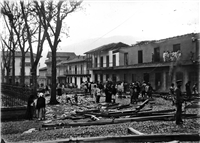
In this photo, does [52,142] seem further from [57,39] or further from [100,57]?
[100,57]

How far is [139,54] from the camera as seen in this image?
34406 mm

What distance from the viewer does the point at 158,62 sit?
2947cm

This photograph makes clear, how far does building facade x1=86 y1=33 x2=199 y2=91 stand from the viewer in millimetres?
26031

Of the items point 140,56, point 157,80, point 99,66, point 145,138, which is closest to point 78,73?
point 99,66

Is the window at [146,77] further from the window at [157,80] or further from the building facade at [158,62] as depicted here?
the window at [157,80]

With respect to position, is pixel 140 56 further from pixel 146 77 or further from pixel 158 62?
pixel 158 62

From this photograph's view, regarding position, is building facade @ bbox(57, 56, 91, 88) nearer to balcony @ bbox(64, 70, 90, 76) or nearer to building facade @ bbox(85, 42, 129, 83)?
balcony @ bbox(64, 70, 90, 76)

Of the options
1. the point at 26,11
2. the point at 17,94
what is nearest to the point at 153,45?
the point at 26,11

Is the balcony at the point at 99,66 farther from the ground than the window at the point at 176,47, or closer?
closer

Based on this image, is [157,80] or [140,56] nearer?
[157,80]

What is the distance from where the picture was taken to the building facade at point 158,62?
26031 mm

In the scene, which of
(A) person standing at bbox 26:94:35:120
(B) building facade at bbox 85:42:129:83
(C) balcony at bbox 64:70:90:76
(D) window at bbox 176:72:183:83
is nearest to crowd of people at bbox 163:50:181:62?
(D) window at bbox 176:72:183:83

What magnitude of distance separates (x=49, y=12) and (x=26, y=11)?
85.3 inches

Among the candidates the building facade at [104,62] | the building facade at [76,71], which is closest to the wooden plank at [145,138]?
the building facade at [104,62]
